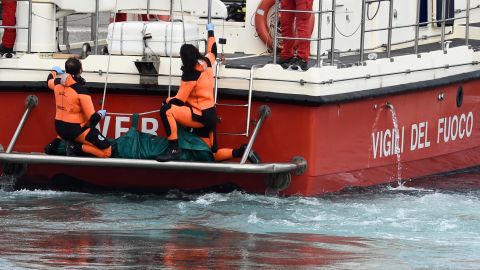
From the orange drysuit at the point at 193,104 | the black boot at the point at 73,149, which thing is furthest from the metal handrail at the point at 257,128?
the black boot at the point at 73,149

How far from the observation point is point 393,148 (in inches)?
459

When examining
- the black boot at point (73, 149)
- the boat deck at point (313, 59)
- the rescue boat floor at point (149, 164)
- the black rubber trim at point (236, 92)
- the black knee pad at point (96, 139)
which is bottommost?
the rescue boat floor at point (149, 164)

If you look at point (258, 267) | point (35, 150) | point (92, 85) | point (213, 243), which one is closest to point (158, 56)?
point (92, 85)

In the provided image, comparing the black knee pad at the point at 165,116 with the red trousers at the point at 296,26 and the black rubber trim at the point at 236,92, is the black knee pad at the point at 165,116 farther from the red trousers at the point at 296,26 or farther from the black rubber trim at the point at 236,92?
the red trousers at the point at 296,26

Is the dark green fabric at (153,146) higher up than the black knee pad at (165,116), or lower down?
lower down

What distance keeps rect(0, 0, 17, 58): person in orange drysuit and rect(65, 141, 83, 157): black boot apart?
3.37 feet

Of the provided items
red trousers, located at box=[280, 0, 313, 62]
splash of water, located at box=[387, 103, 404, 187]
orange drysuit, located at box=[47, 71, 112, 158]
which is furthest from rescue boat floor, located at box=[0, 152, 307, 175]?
splash of water, located at box=[387, 103, 404, 187]

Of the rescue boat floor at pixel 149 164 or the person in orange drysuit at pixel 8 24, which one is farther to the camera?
the person in orange drysuit at pixel 8 24

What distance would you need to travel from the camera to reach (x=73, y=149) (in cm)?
1055

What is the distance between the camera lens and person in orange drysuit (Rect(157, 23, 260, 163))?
10.3m

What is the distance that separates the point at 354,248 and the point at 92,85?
2788 millimetres

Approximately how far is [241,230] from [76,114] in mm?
1737

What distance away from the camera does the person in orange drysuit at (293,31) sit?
10773mm

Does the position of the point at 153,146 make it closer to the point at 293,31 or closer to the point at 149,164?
the point at 149,164
